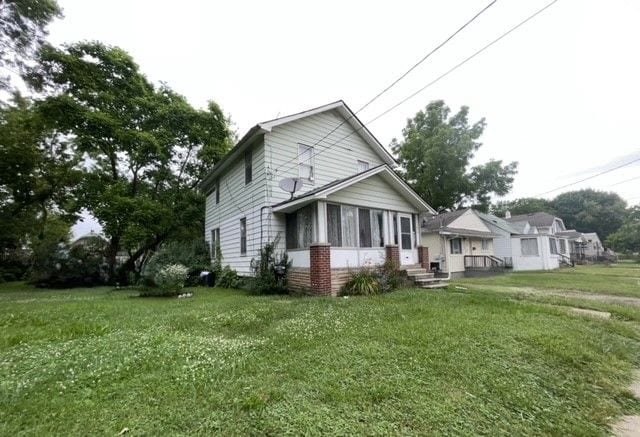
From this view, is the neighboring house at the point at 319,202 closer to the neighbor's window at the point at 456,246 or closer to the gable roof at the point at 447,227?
the gable roof at the point at 447,227

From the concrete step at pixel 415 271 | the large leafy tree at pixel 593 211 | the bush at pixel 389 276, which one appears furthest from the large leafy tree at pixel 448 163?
the large leafy tree at pixel 593 211

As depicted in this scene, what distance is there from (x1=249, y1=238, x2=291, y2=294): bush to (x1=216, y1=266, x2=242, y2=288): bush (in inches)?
68.2

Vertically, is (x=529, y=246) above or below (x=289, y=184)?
below

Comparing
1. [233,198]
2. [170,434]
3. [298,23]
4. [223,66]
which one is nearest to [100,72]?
[223,66]

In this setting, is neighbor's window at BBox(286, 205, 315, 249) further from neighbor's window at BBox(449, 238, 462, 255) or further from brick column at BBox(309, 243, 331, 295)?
neighbor's window at BBox(449, 238, 462, 255)

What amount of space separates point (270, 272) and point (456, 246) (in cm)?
1578

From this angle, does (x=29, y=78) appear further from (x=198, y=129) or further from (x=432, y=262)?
(x=432, y=262)

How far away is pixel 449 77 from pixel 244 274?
31.8 ft

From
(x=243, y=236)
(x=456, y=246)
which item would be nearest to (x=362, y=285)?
(x=243, y=236)

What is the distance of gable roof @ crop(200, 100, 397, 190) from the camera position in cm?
1032

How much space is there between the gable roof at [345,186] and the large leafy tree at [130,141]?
10939mm

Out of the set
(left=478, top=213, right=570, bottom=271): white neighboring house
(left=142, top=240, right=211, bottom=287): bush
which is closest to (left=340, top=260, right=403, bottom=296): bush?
(left=142, top=240, right=211, bottom=287): bush

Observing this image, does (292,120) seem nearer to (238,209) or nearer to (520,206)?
(238,209)

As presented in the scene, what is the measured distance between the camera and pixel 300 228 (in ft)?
32.7
